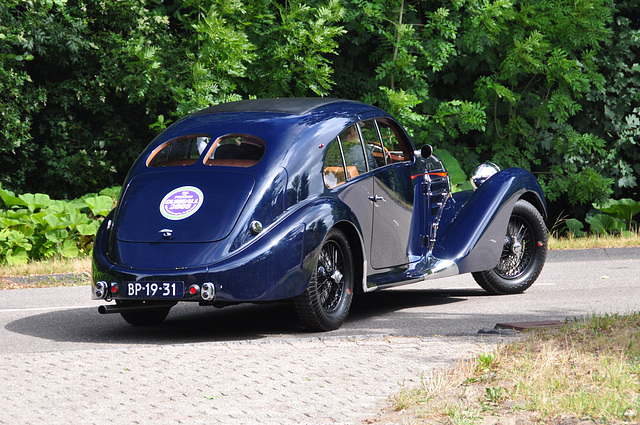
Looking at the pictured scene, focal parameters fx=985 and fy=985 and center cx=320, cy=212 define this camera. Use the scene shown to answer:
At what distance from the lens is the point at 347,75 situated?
1612 centimetres

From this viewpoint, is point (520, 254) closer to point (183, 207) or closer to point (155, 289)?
point (183, 207)

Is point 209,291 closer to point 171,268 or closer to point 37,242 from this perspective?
point 171,268

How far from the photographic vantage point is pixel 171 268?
680cm

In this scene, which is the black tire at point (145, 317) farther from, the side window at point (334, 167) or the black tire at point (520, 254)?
the black tire at point (520, 254)

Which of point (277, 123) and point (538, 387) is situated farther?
point (277, 123)

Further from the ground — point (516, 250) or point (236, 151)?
point (236, 151)

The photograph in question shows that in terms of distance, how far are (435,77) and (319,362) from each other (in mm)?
10881

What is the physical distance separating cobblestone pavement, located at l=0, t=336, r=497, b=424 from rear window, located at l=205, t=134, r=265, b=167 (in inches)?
58.6

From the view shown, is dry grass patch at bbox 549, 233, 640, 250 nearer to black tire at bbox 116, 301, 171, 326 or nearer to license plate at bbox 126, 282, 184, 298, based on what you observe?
black tire at bbox 116, 301, 171, 326

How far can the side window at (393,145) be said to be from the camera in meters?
8.41

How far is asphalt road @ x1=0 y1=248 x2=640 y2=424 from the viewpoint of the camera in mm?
4945

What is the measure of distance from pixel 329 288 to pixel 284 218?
2.52 ft

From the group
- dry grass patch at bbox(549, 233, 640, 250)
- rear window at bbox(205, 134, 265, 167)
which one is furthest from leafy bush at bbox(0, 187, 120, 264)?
dry grass patch at bbox(549, 233, 640, 250)

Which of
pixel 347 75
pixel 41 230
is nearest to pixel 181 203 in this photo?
pixel 41 230
